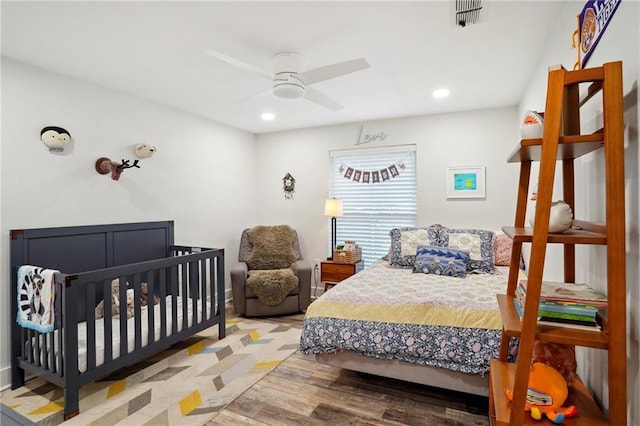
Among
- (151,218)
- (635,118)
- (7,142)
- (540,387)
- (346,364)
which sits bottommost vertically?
(346,364)

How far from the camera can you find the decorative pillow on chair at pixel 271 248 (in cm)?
433

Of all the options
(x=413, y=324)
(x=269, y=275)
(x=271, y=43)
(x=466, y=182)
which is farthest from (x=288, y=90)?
(x=466, y=182)

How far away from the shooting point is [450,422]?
204 centimetres

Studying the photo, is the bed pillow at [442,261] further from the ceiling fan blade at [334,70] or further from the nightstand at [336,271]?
the ceiling fan blade at [334,70]

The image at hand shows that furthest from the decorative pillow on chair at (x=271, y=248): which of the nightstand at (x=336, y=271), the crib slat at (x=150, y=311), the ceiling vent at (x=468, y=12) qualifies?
the ceiling vent at (x=468, y=12)

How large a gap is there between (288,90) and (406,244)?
2030 mm

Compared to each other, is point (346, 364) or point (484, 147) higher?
point (484, 147)

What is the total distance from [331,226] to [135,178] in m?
2.43

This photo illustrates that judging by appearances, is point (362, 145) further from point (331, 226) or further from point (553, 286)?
point (553, 286)

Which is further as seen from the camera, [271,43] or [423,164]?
[423,164]

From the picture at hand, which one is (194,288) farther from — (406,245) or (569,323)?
(569,323)

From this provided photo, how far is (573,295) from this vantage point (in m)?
1.28

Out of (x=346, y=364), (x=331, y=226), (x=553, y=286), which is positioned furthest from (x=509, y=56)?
(x=331, y=226)

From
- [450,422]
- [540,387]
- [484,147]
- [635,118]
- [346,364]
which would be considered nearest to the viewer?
[635,118]
